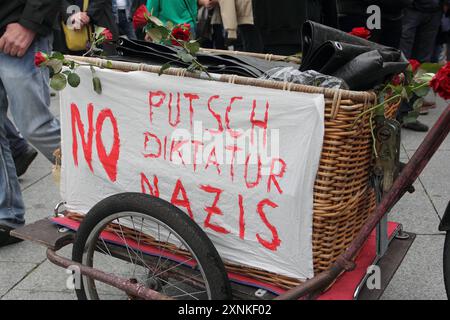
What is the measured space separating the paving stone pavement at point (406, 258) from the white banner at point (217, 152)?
78 centimetres

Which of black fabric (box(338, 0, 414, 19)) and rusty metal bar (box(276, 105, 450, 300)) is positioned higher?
black fabric (box(338, 0, 414, 19))

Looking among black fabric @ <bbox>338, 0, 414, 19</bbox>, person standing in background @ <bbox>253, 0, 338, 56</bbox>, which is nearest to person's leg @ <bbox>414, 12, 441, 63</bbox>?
black fabric @ <bbox>338, 0, 414, 19</bbox>

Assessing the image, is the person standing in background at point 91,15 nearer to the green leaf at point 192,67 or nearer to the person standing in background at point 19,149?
the person standing in background at point 19,149

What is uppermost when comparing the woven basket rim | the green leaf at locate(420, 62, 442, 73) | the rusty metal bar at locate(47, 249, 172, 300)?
the green leaf at locate(420, 62, 442, 73)

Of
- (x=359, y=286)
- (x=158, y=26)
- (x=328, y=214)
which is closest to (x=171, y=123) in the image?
(x=158, y=26)

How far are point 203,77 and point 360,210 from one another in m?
0.78

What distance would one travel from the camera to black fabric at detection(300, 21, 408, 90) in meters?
1.90

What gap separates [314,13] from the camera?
3.57 m

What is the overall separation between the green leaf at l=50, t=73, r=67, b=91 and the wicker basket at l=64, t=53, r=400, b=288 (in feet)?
1.39

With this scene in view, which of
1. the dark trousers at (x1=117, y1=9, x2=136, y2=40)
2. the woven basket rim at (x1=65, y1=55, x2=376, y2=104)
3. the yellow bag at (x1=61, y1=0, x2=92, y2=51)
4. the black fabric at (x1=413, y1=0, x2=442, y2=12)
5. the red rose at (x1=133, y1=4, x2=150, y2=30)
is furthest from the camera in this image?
the dark trousers at (x1=117, y1=9, x2=136, y2=40)

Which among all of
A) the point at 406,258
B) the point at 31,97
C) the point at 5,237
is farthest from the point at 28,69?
the point at 406,258

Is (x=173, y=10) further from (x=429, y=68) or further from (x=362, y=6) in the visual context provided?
(x=429, y=68)

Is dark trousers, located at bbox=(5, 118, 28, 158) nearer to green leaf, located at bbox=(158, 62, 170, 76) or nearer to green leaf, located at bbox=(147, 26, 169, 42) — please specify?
green leaf, located at bbox=(147, 26, 169, 42)
